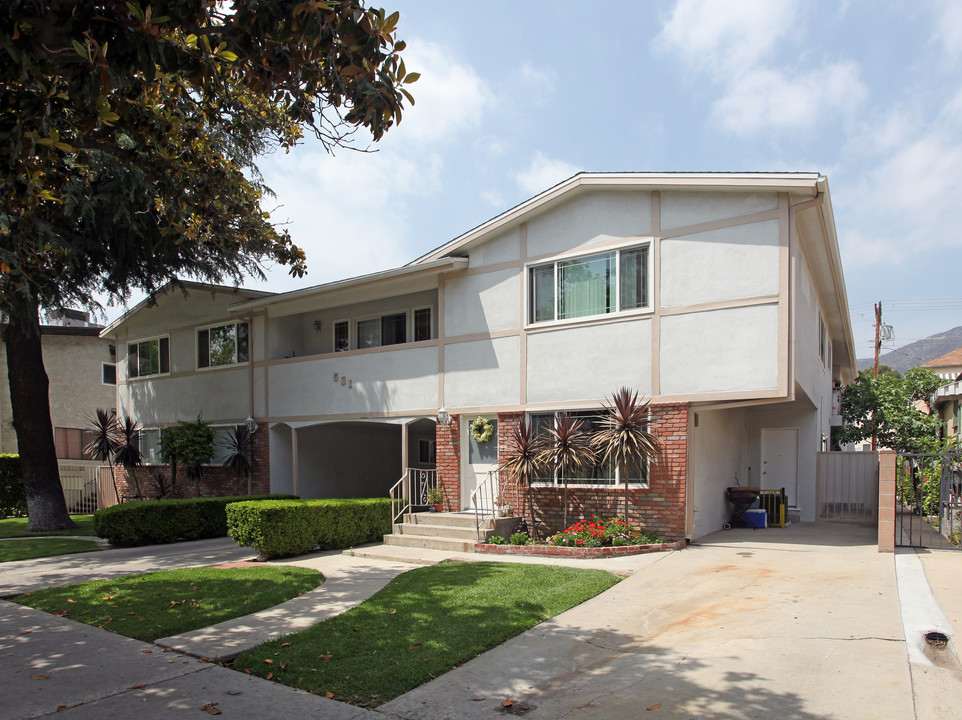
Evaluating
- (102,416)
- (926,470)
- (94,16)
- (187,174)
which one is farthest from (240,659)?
(102,416)

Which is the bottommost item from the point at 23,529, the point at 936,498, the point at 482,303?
the point at 23,529

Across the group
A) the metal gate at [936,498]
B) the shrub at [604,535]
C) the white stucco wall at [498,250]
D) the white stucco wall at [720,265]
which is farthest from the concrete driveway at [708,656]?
the white stucco wall at [498,250]

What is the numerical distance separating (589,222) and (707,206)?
2241mm

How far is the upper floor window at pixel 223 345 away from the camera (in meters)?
20.0

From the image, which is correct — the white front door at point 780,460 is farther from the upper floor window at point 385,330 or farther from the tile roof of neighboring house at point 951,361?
the tile roof of neighboring house at point 951,361

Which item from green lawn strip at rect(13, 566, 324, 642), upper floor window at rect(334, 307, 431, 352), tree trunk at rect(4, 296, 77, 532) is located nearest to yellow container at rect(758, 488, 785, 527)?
upper floor window at rect(334, 307, 431, 352)

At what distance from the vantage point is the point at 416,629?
7582mm

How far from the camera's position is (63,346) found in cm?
2792

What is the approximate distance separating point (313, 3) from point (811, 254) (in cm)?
1196

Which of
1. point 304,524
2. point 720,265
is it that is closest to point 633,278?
point 720,265

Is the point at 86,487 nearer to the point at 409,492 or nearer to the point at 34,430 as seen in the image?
the point at 34,430

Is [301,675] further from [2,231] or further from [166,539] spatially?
[166,539]

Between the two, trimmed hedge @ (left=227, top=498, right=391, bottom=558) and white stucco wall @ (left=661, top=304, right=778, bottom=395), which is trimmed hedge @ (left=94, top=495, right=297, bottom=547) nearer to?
trimmed hedge @ (left=227, top=498, right=391, bottom=558)

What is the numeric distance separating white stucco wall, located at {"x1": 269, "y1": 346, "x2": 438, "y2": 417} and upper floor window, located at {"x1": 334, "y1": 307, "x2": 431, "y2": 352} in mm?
757
